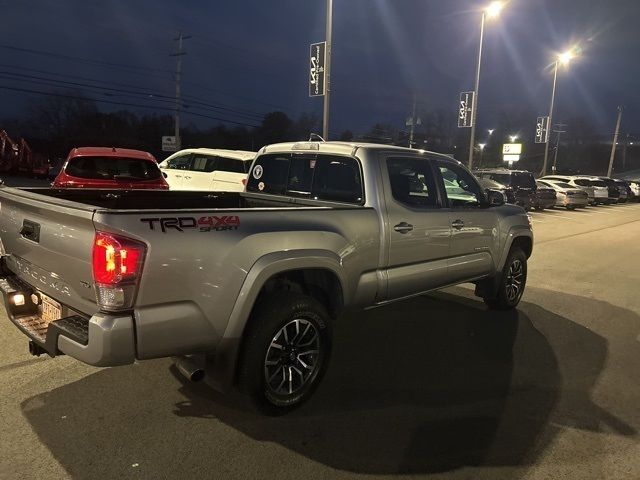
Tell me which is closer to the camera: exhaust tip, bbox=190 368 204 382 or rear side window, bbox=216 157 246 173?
exhaust tip, bbox=190 368 204 382

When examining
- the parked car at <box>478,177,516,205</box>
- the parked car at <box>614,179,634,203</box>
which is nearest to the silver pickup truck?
the parked car at <box>478,177,516,205</box>

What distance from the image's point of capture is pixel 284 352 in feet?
11.5

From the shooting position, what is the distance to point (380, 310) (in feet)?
19.8

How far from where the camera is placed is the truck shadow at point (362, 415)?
9.83 feet

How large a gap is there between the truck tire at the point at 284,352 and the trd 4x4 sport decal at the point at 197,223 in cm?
64

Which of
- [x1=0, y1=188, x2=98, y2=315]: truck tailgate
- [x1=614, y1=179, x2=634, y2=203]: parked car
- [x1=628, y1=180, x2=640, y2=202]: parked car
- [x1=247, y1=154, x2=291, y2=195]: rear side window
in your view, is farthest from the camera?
[x1=628, y1=180, x2=640, y2=202]: parked car

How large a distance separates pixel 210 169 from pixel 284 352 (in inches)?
433

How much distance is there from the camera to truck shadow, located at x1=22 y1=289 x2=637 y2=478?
9.83 ft

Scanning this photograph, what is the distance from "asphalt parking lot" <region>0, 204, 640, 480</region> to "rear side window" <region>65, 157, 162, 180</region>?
4.08m

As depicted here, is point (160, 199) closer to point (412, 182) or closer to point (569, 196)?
point (412, 182)

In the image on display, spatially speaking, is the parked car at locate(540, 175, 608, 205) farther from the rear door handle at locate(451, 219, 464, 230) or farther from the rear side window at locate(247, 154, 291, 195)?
the rear side window at locate(247, 154, 291, 195)

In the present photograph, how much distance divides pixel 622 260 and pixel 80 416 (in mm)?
10881

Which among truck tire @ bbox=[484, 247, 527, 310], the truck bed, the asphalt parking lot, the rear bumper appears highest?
the truck bed

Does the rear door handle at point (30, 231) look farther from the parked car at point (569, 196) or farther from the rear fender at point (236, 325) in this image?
the parked car at point (569, 196)
